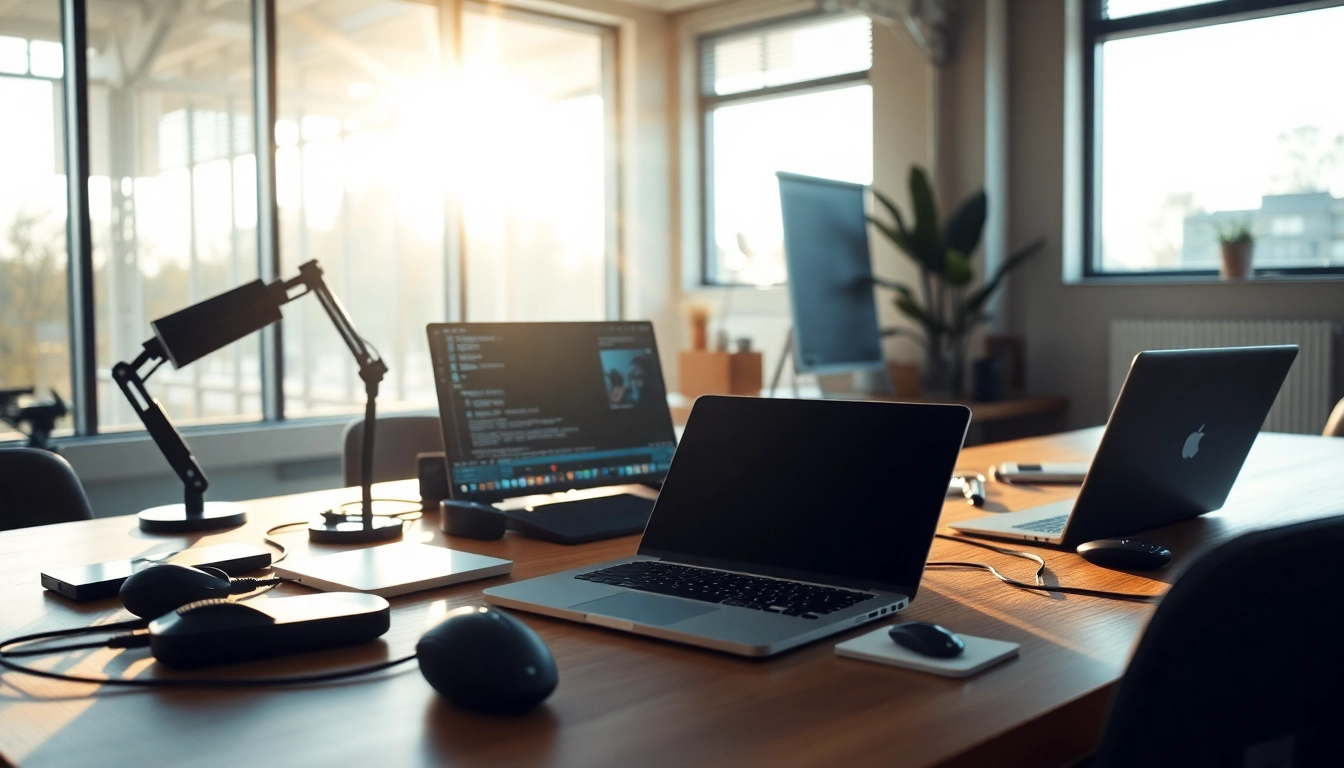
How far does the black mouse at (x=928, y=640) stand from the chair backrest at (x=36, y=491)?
1.53 metres

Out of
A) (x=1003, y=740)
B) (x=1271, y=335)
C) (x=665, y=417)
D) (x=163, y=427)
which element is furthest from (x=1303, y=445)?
(x=163, y=427)

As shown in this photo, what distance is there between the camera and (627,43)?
5934mm

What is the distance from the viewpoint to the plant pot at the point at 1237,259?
4.28m

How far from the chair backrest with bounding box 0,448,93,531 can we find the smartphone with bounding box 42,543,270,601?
0.60 m

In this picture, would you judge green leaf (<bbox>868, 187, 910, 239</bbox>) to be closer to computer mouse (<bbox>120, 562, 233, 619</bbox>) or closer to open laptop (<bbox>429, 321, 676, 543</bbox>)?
open laptop (<bbox>429, 321, 676, 543</bbox>)

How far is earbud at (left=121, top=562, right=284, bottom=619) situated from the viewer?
1.14m

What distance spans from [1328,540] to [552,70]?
539cm

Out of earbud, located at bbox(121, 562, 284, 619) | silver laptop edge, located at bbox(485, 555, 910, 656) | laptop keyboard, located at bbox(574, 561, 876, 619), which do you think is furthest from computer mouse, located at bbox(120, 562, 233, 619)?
laptop keyboard, located at bbox(574, 561, 876, 619)

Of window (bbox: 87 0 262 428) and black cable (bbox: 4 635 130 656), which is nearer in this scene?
black cable (bbox: 4 635 130 656)

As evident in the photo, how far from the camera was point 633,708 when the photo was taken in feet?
2.90

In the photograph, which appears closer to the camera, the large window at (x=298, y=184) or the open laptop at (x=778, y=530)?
the open laptop at (x=778, y=530)

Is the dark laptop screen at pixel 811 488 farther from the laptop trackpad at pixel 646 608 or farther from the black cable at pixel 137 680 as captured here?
the black cable at pixel 137 680

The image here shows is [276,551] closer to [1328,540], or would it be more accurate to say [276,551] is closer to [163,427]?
[163,427]

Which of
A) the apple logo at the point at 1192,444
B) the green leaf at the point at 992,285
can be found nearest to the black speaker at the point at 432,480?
the apple logo at the point at 1192,444
